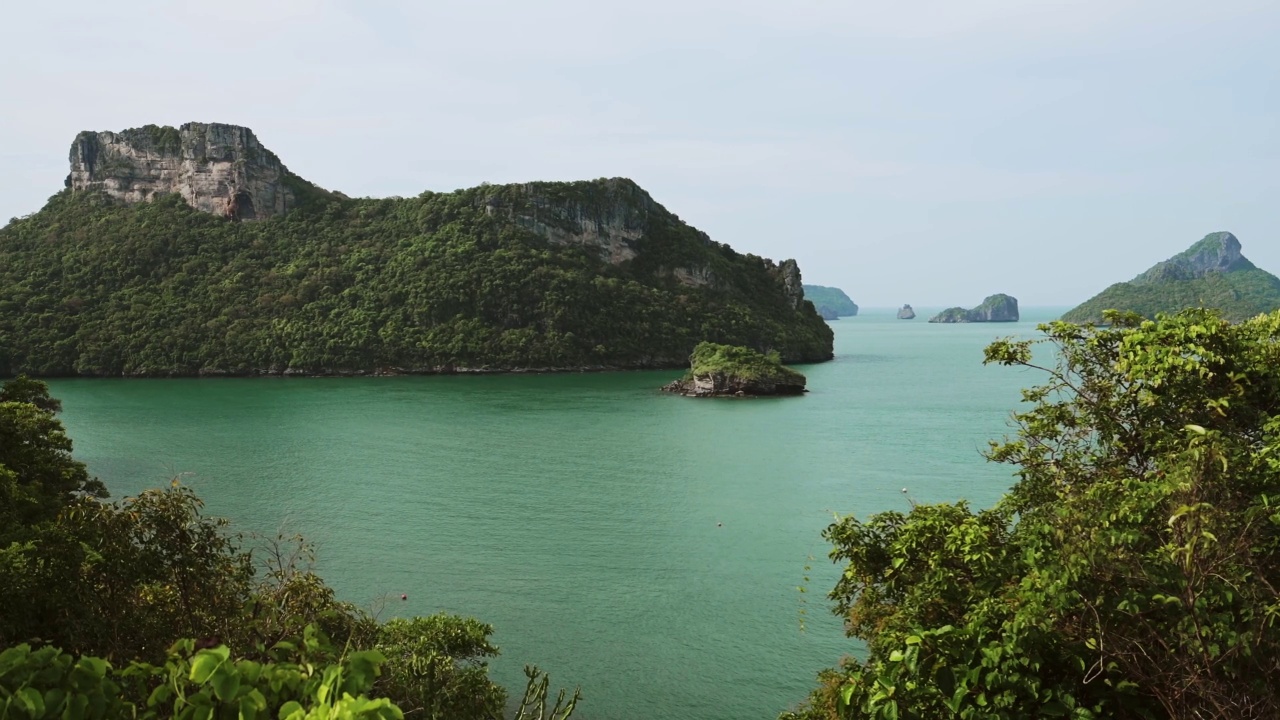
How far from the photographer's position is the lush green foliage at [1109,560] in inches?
195

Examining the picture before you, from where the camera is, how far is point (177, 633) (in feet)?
24.5

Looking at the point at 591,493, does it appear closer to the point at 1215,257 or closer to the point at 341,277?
the point at 341,277

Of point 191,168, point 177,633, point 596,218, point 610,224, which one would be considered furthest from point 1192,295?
point 177,633

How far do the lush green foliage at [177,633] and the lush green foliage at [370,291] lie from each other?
185ft

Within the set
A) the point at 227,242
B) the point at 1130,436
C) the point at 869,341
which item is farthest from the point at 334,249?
the point at 1130,436

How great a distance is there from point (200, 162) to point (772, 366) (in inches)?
2388

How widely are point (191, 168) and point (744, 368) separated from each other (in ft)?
197

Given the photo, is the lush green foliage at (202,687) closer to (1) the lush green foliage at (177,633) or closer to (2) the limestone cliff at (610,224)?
(1) the lush green foliage at (177,633)

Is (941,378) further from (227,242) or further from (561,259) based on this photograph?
(227,242)

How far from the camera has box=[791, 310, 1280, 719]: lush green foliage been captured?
495 cm

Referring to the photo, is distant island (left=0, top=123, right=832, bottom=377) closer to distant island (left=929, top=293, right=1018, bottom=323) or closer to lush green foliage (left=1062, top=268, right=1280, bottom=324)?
lush green foliage (left=1062, top=268, right=1280, bottom=324)

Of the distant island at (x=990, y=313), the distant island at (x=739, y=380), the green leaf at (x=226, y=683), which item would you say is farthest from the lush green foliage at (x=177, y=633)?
the distant island at (x=990, y=313)

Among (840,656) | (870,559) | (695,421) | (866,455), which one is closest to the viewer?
(870,559)

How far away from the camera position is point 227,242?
7700 centimetres
